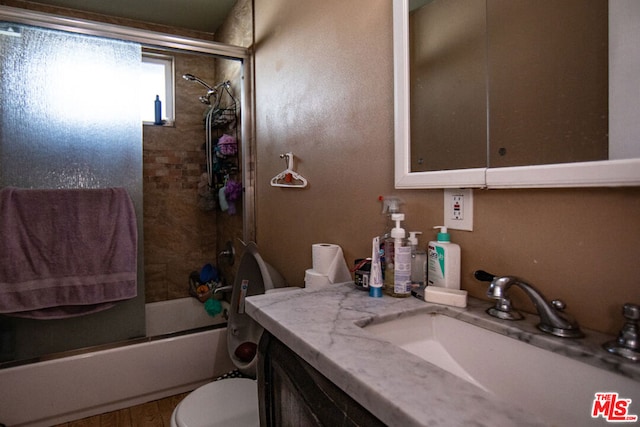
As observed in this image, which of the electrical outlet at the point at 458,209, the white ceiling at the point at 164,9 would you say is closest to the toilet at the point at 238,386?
the electrical outlet at the point at 458,209

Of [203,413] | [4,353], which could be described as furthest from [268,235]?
[4,353]

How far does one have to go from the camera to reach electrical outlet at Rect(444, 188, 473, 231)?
0.85 m

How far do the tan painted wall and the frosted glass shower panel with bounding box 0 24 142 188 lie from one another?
0.74 metres

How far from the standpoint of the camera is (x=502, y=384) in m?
0.68

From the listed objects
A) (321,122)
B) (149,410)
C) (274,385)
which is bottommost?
(149,410)

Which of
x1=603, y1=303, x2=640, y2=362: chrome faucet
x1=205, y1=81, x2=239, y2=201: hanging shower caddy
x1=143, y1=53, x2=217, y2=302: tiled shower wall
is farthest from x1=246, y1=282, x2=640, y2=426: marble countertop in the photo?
x1=143, y1=53, x2=217, y2=302: tiled shower wall

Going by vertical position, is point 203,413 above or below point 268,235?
below

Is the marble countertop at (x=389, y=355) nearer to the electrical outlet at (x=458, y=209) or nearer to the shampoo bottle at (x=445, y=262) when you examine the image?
the shampoo bottle at (x=445, y=262)

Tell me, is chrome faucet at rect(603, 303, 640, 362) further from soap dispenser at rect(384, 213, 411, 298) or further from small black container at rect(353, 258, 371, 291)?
small black container at rect(353, 258, 371, 291)

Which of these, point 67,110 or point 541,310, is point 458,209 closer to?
point 541,310

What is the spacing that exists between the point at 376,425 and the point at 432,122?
0.77 meters

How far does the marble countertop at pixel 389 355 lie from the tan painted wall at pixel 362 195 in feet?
0.37

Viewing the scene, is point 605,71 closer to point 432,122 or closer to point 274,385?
point 432,122

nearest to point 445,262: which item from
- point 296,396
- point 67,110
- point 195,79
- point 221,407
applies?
point 296,396
